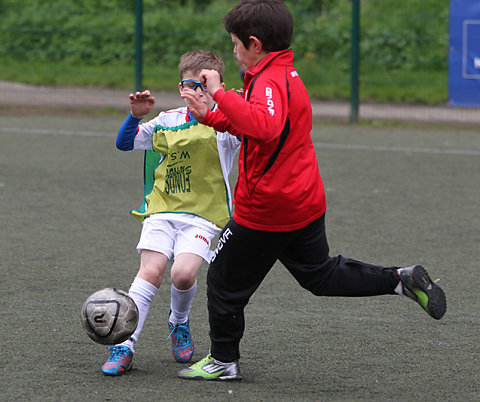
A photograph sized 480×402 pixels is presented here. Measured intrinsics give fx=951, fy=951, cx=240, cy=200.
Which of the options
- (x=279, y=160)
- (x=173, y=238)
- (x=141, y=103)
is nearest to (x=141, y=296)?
(x=173, y=238)

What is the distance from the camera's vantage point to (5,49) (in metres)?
16.5

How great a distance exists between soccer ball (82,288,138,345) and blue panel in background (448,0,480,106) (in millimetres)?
10669

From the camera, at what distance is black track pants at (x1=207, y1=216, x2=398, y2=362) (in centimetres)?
400

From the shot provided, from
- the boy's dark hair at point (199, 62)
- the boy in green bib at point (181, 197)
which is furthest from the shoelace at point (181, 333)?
the boy's dark hair at point (199, 62)

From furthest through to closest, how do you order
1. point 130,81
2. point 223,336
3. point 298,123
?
1. point 130,81
2. point 223,336
3. point 298,123

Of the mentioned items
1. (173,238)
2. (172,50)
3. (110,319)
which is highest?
(172,50)

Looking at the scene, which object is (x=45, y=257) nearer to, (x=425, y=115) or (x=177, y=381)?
(x=177, y=381)

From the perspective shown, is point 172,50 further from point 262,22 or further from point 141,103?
point 262,22

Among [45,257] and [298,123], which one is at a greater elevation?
[298,123]

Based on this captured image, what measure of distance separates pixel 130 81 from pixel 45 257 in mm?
9727

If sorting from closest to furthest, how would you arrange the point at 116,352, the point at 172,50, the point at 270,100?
the point at 270,100 < the point at 116,352 < the point at 172,50

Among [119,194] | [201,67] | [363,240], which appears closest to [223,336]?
[201,67]

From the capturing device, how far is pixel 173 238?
4426 mm

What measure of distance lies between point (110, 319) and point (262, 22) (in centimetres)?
142
